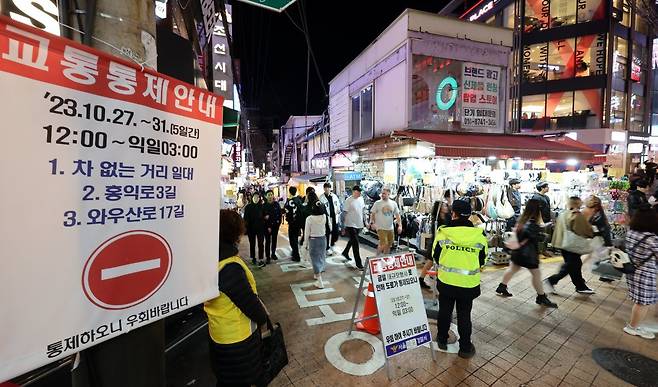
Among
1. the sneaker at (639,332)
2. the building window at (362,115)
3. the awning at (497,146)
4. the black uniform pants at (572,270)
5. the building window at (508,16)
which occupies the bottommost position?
the sneaker at (639,332)

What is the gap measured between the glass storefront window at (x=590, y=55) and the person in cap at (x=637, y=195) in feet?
68.7

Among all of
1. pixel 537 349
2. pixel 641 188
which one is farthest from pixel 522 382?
pixel 641 188

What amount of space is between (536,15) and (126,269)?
3395 centimetres

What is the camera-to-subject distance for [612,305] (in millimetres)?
5902

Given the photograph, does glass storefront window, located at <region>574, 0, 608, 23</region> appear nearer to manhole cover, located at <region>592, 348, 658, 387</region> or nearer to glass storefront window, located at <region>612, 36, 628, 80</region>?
glass storefront window, located at <region>612, 36, 628, 80</region>

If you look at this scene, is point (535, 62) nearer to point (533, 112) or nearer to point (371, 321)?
point (533, 112)

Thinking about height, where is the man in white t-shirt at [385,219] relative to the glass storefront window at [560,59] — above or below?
below

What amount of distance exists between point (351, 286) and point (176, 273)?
544 cm

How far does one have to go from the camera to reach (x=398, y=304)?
4.19 m

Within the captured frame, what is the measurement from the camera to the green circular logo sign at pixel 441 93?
428 inches

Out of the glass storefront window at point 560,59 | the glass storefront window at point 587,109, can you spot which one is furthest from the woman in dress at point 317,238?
the glass storefront window at point 560,59

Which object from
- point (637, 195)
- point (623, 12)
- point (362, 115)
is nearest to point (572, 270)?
point (637, 195)

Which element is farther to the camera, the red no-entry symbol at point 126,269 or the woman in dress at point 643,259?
the woman in dress at point 643,259

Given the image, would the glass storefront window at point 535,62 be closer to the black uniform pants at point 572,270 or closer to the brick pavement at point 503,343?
the brick pavement at point 503,343
